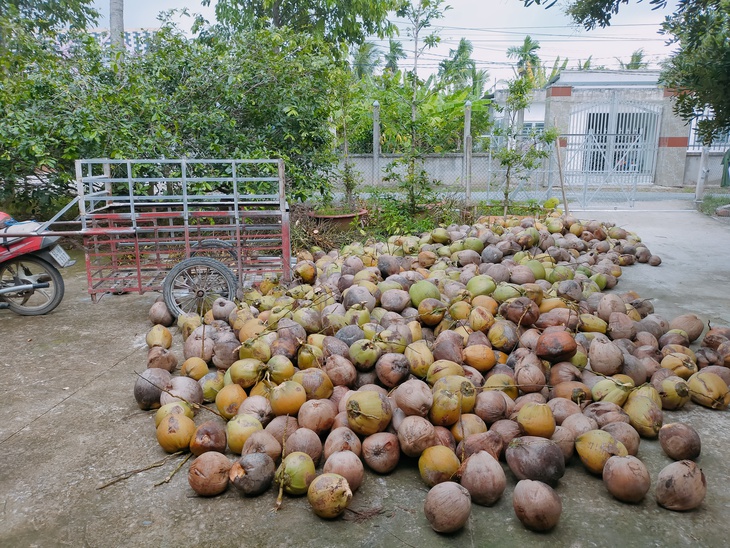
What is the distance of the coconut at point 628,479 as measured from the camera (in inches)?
95.0

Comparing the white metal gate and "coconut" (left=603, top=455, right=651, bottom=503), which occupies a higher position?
the white metal gate

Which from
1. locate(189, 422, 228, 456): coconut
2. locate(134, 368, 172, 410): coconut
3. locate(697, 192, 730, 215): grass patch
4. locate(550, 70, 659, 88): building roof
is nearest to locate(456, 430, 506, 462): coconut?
locate(189, 422, 228, 456): coconut

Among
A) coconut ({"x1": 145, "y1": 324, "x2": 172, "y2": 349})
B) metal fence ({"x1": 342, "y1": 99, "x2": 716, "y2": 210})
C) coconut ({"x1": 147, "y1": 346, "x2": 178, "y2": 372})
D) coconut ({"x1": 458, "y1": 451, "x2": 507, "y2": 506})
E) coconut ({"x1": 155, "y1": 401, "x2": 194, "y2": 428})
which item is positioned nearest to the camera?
coconut ({"x1": 458, "y1": 451, "x2": 507, "y2": 506})

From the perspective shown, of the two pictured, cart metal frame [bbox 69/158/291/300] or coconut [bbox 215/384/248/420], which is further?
cart metal frame [bbox 69/158/291/300]

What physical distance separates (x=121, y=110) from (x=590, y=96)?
46.8 feet

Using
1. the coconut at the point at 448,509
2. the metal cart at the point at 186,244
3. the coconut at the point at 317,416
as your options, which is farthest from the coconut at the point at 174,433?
the metal cart at the point at 186,244

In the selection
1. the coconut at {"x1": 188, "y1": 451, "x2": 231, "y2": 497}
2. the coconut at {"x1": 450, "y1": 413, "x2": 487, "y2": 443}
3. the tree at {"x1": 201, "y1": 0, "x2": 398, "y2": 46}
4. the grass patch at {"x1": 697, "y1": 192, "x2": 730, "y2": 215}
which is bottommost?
the coconut at {"x1": 188, "y1": 451, "x2": 231, "y2": 497}

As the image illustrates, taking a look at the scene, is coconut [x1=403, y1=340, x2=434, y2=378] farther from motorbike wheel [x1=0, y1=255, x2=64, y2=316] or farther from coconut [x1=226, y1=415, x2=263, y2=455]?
motorbike wheel [x1=0, y1=255, x2=64, y2=316]

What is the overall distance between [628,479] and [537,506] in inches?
18.3

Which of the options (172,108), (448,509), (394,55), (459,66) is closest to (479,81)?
(459,66)

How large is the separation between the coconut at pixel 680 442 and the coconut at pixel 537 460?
0.61 metres

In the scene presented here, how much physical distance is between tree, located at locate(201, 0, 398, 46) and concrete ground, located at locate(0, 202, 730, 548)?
524 inches

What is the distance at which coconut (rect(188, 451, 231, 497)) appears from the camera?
8.22 ft

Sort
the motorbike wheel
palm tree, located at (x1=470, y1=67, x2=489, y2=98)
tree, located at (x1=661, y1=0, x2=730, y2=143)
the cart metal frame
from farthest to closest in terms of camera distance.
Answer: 1. palm tree, located at (x1=470, y1=67, x2=489, y2=98)
2. the motorbike wheel
3. the cart metal frame
4. tree, located at (x1=661, y1=0, x2=730, y2=143)
